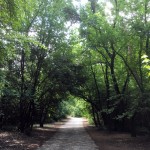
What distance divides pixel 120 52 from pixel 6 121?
1387 cm

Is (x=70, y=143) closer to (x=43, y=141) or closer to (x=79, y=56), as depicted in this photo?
(x=43, y=141)

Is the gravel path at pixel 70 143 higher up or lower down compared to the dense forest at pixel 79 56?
lower down

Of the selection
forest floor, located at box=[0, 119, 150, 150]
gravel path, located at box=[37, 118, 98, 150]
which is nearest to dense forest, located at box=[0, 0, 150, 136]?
forest floor, located at box=[0, 119, 150, 150]

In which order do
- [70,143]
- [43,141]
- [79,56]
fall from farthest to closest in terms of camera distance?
[79,56]
[43,141]
[70,143]

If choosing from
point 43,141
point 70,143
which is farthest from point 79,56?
point 70,143

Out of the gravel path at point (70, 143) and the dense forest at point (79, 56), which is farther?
the dense forest at point (79, 56)

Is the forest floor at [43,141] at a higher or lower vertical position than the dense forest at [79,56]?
lower

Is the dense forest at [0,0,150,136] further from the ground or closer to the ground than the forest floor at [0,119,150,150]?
further from the ground

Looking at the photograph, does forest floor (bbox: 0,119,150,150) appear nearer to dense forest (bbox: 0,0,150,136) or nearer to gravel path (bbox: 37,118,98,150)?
gravel path (bbox: 37,118,98,150)

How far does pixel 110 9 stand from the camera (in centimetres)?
2345

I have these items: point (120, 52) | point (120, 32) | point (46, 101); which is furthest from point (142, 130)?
point (46, 101)

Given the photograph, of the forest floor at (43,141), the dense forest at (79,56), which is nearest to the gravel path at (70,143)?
the forest floor at (43,141)

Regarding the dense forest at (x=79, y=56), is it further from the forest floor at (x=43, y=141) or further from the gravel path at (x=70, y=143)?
the gravel path at (x=70, y=143)

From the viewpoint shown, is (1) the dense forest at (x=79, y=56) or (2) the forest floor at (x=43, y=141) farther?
(1) the dense forest at (x=79, y=56)
